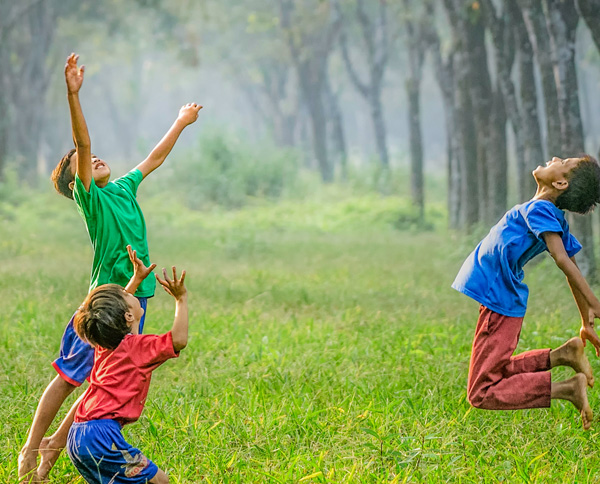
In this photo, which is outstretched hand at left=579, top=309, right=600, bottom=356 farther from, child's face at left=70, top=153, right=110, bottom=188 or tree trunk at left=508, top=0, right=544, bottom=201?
tree trunk at left=508, top=0, right=544, bottom=201

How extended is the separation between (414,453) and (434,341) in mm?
2402

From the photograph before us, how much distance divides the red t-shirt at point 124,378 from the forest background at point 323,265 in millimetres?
641

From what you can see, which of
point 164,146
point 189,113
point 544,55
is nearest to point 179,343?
point 164,146

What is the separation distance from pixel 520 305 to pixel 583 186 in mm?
673

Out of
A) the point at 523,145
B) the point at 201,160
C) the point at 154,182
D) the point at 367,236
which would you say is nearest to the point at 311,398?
the point at 523,145

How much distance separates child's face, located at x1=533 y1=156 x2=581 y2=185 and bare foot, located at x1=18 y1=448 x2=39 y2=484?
2.82 meters

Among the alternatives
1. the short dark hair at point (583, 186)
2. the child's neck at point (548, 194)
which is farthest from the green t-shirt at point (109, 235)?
the short dark hair at point (583, 186)

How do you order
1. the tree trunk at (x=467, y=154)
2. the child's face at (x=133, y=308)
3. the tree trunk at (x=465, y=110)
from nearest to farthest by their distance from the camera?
the child's face at (x=133, y=308) → the tree trunk at (x=465, y=110) → the tree trunk at (x=467, y=154)

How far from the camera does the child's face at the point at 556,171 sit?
4.12m

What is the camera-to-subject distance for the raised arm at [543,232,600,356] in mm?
3922

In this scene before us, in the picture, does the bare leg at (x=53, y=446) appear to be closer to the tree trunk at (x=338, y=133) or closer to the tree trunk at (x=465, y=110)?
the tree trunk at (x=465, y=110)

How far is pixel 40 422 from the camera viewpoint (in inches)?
155

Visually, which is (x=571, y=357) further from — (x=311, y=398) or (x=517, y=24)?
(x=517, y=24)

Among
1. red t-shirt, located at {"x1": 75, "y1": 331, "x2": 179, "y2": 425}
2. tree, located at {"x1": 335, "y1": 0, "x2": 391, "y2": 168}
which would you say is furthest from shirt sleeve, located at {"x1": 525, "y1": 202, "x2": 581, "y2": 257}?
tree, located at {"x1": 335, "y1": 0, "x2": 391, "y2": 168}
